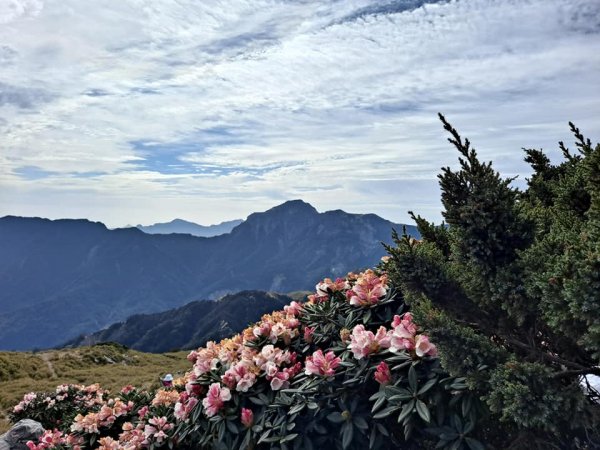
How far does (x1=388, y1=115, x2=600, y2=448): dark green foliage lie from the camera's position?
96.1 inches

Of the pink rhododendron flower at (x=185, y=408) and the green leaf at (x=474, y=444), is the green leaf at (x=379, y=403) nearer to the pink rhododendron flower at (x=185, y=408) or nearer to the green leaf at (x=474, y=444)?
the green leaf at (x=474, y=444)

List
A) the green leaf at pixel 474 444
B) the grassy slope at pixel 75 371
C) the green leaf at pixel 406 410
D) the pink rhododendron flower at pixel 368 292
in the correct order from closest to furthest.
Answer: the green leaf at pixel 474 444
the green leaf at pixel 406 410
the pink rhododendron flower at pixel 368 292
the grassy slope at pixel 75 371

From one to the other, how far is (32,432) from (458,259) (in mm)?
10296

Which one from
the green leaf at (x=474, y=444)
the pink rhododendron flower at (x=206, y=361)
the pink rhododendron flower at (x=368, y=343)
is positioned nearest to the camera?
the green leaf at (x=474, y=444)

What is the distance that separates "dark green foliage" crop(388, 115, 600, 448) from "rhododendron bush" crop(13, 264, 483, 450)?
337 mm

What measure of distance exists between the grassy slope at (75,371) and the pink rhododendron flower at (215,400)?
1561cm

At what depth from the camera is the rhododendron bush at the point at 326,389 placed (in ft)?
10.4

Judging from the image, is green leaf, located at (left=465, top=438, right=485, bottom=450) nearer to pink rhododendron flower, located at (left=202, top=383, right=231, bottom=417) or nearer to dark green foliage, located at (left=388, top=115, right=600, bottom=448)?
dark green foliage, located at (left=388, top=115, right=600, bottom=448)

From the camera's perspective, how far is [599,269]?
221 centimetres

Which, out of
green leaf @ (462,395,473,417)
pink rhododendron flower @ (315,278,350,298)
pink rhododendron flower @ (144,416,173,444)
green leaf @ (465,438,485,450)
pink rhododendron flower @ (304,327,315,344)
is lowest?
pink rhododendron flower @ (144,416,173,444)

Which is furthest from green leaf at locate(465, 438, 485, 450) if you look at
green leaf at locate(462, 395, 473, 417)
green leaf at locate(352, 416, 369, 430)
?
green leaf at locate(352, 416, 369, 430)

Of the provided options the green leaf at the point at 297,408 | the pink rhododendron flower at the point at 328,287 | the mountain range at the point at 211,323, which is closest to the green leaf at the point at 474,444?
the green leaf at the point at 297,408

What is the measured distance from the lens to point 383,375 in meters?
3.34

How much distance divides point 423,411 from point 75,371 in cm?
3756
